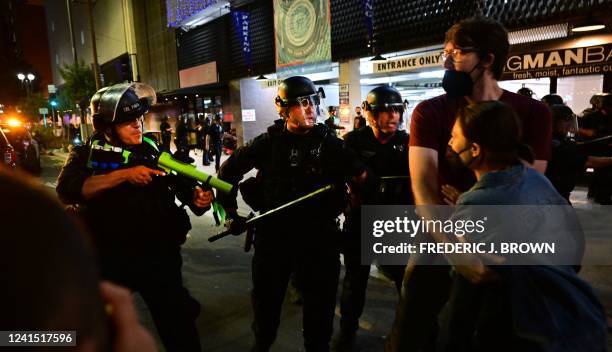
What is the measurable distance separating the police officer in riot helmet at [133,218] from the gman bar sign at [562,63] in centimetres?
748

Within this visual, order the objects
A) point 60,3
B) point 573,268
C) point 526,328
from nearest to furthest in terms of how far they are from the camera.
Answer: point 526,328 < point 573,268 < point 60,3

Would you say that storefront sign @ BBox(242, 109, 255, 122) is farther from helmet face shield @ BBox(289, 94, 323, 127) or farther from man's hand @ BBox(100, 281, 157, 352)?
man's hand @ BBox(100, 281, 157, 352)

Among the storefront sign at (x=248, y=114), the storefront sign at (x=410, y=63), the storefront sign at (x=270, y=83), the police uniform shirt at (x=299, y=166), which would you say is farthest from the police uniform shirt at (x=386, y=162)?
the storefront sign at (x=248, y=114)

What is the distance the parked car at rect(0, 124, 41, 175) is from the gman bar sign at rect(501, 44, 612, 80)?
12570 mm

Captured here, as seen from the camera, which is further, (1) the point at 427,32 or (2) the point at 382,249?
(1) the point at 427,32

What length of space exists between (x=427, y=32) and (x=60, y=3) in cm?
4895

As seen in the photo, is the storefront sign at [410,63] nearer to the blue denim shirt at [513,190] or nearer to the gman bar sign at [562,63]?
the gman bar sign at [562,63]

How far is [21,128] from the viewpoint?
13695mm

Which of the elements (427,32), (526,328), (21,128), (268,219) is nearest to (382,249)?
(268,219)

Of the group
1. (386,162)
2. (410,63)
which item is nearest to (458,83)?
(386,162)

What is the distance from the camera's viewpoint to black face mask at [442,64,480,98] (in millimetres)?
2172

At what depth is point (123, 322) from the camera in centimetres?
72

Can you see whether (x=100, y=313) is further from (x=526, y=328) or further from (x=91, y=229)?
(x=91, y=229)

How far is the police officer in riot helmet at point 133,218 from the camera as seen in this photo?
8.25 ft
